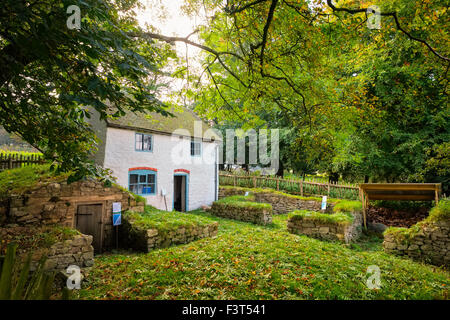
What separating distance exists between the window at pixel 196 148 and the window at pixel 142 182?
146 inches

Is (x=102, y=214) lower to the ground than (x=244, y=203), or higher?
higher

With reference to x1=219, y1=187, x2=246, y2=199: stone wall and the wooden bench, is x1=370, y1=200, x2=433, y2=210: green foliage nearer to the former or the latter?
the wooden bench

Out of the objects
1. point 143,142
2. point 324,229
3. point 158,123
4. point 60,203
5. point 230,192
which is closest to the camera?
point 60,203

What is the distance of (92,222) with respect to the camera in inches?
320

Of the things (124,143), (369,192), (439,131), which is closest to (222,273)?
(124,143)

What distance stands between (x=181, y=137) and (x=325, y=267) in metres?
12.2

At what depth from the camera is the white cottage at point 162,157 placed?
1170cm

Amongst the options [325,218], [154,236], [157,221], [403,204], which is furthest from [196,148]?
[403,204]

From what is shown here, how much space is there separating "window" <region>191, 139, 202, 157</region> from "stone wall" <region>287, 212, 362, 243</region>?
28.7 feet

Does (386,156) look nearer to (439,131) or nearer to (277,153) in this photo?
(439,131)

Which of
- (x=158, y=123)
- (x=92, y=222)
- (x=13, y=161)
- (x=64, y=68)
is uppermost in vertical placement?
(x=158, y=123)

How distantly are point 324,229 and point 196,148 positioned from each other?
10.4 meters

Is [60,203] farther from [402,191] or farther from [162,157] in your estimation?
[402,191]
